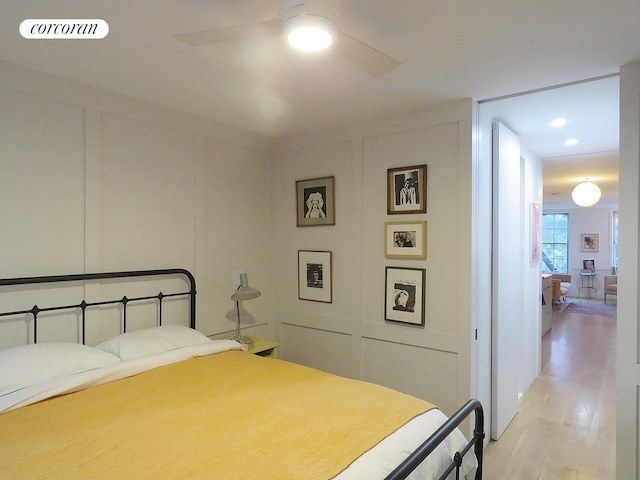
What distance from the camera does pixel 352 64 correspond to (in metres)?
2.15

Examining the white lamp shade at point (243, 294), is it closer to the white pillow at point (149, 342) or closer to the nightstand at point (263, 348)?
the nightstand at point (263, 348)

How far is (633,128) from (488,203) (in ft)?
3.30

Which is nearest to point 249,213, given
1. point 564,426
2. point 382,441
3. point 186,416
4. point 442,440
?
point 186,416

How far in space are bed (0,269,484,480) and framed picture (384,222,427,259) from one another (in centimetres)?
119

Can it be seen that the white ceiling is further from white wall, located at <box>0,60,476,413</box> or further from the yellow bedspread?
the yellow bedspread

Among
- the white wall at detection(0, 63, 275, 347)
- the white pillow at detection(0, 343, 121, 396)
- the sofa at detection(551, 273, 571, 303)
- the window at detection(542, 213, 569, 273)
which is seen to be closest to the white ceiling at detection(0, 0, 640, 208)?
the white wall at detection(0, 63, 275, 347)

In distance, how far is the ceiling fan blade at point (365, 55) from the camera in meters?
1.48

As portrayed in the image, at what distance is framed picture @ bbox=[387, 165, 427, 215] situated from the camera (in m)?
2.87

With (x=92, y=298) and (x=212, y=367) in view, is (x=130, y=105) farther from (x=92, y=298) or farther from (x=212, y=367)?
(x=212, y=367)

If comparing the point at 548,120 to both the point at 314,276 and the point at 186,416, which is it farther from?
the point at 186,416

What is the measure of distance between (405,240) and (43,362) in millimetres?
2340

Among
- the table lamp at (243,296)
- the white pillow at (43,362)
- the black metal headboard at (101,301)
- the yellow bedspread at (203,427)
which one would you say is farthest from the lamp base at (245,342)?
the white pillow at (43,362)

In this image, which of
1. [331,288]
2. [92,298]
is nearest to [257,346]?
[331,288]

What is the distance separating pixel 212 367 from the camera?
2266 mm
